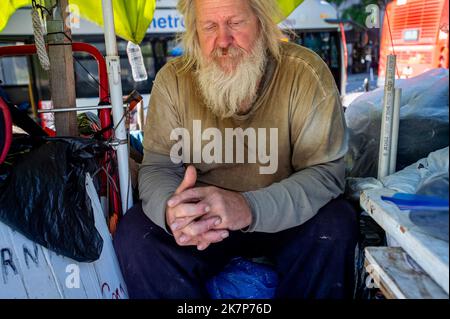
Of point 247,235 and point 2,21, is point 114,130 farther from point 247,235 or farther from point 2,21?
point 2,21

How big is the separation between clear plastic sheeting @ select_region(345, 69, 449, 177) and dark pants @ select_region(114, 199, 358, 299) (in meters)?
0.59

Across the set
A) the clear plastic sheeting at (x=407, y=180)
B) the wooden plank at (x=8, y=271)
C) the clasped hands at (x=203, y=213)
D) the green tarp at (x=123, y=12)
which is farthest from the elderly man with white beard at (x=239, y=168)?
the green tarp at (x=123, y=12)

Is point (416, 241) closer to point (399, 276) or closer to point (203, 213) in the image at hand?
point (399, 276)

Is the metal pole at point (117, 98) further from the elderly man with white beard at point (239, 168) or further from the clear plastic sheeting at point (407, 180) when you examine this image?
the clear plastic sheeting at point (407, 180)

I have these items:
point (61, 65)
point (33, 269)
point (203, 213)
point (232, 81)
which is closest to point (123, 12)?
point (61, 65)

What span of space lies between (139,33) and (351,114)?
1.82 metres

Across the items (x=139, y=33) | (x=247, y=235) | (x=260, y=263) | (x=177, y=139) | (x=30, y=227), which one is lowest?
(x=260, y=263)

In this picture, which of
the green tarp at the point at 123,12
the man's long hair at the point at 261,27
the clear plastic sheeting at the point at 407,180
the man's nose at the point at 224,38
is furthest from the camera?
the green tarp at the point at 123,12

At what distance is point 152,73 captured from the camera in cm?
848

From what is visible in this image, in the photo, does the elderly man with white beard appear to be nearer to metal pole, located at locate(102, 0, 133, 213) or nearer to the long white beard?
the long white beard

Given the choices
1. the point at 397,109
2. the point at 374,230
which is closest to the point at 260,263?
the point at 374,230

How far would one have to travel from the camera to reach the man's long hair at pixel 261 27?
1.90 meters

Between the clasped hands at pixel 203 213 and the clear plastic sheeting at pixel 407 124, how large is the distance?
0.99 metres

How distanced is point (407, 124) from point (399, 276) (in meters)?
1.08
